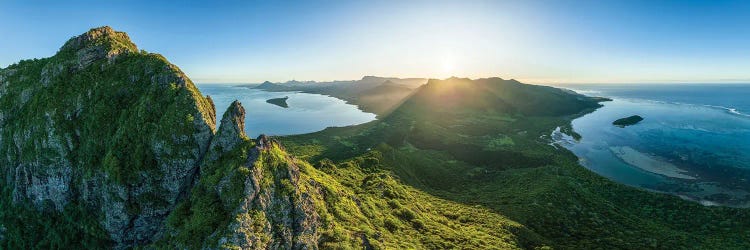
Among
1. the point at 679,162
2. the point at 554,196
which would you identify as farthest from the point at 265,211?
the point at 679,162

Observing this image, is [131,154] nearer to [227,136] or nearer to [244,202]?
[227,136]

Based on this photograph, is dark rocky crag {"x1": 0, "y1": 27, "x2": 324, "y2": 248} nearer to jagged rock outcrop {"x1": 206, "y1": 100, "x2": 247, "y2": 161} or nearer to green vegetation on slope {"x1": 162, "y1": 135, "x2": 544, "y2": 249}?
jagged rock outcrop {"x1": 206, "y1": 100, "x2": 247, "y2": 161}

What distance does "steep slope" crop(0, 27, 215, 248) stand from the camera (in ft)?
135

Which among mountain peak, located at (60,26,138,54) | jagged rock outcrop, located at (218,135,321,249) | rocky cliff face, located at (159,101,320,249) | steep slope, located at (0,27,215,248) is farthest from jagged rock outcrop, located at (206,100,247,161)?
mountain peak, located at (60,26,138,54)

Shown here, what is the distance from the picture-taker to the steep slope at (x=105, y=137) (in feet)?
135

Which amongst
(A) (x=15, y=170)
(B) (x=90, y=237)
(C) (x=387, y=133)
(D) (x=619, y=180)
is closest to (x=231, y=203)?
(B) (x=90, y=237)

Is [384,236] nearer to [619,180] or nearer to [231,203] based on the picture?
[231,203]

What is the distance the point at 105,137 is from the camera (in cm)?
4444

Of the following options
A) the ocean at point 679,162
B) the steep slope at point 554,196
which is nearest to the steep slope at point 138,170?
the steep slope at point 554,196

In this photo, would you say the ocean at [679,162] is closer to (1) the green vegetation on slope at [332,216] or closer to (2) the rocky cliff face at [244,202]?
(1) the green vegetation on slope at [332,216]

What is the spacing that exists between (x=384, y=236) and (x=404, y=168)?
210 ft

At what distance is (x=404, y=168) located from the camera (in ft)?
389

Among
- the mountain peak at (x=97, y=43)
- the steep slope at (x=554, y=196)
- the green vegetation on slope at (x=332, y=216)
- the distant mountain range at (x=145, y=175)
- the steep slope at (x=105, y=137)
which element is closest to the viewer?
the green vegetation on slope at (x=332, y=216)

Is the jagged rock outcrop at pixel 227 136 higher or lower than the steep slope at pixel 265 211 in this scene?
higher
